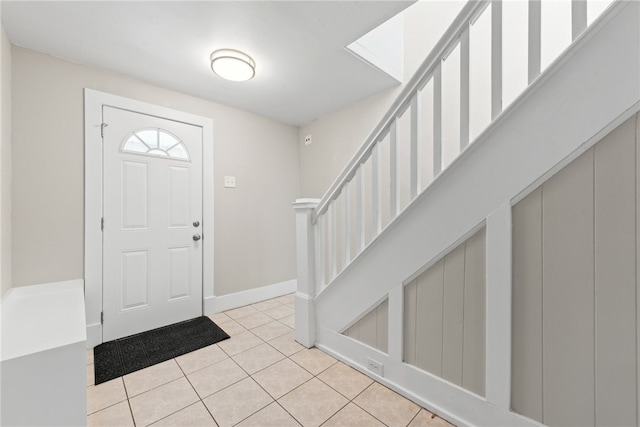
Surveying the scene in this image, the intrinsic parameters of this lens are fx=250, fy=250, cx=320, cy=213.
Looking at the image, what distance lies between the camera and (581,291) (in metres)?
0.96

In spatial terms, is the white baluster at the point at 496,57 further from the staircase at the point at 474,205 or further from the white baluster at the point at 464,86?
the white baluster at the point at 464,86

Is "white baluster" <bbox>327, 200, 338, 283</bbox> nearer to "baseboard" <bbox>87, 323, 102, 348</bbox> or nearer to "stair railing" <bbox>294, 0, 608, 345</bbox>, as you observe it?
"stair railing" <bbox>294, 0, 608, 345</bbox>

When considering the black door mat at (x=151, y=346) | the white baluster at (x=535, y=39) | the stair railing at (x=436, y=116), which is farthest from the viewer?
the black door mat at (x=151, y=346)

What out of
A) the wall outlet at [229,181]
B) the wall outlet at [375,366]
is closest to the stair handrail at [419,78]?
the wall outlet at [375,366]

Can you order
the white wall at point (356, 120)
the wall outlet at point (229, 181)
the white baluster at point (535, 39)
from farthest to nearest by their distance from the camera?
the wall outlet at point (229, 181)
the white wall at point (356, 120)
the white baluster at point (535, 39)

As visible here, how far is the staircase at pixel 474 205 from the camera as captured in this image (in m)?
0.92

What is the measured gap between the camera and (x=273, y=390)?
1529mm

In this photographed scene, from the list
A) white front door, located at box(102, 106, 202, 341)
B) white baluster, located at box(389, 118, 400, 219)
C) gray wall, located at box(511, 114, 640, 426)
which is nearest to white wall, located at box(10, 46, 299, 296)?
white front door, located at box(102, 106, 202, 341)

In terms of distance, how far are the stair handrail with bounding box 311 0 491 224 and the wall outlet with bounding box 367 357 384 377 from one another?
1122mm

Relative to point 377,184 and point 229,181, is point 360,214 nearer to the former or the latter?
point 377,184

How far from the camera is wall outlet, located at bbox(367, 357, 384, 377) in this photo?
1573 millimetres

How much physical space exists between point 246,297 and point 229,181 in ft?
4.58

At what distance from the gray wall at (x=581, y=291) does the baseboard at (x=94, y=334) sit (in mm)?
2896

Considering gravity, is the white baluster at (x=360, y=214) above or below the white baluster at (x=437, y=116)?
below
